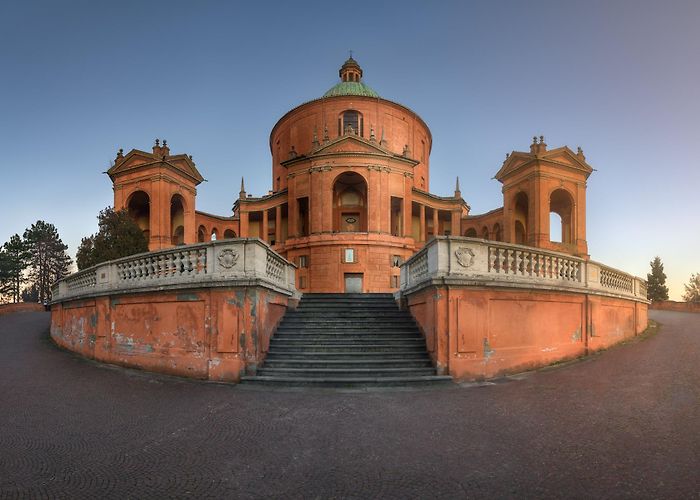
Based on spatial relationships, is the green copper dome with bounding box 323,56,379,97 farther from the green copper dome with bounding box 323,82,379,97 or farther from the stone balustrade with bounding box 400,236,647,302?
the stone balustrade with bounding box 400,236,647,302

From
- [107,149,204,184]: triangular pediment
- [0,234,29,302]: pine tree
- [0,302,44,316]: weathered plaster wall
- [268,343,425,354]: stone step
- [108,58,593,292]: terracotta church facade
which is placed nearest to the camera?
[268,343,425,354]: stone step

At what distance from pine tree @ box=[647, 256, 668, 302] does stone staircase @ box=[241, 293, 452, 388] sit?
200 feet

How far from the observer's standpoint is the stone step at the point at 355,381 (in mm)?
9133

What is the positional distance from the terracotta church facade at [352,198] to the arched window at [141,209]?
0.09 meters

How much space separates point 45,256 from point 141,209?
37.5 metres

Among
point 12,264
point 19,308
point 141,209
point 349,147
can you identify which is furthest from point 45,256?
point 349,147

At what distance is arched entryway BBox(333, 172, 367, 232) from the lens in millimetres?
28844

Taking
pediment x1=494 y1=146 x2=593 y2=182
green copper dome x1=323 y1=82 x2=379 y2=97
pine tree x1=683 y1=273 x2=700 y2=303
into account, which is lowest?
pine tree x1=683 y1=273 x2=700 y2=303

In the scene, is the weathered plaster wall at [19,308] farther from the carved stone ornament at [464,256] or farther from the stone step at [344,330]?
the carved stone ornament at [464,256]

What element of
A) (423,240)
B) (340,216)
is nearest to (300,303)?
(340,216)

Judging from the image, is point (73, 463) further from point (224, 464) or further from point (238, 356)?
point (238, 356)

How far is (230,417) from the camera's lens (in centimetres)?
691

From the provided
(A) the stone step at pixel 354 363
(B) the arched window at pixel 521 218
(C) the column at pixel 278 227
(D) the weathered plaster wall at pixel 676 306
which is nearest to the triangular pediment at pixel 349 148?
(C) the column at pixel 278 227

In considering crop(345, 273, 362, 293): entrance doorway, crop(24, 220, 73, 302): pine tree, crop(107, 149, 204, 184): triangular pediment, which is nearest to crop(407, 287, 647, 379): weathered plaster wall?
crop(345, 273, 362, 293): entrance doorway
